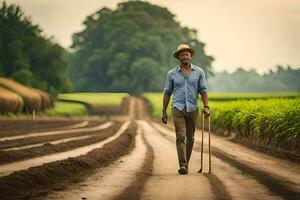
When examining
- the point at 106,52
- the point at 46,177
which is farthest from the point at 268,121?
the point at 106,52

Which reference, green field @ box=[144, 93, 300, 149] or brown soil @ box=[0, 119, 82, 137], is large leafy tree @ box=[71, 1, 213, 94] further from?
green field @ box=[144, 93, 300, 149]

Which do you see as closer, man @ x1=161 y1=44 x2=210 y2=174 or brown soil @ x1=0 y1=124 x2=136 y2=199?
brown soil @ x1=0 y1=124 x2=136 y2=199

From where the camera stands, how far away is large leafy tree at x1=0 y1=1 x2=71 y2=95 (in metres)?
59.8

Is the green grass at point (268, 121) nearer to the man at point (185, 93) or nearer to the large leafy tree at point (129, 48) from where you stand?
the man at point (185, 93)

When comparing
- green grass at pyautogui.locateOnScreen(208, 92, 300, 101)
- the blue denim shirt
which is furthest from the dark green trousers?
green grass at pyautogui.locateOnScreen(208, 92, 300, 101)

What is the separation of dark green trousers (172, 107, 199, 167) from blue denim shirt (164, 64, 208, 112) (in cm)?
12

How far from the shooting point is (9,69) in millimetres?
61500

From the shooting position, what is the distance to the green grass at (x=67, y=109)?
5879 centimetres

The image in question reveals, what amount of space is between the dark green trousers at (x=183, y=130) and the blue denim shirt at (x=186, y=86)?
0.12m

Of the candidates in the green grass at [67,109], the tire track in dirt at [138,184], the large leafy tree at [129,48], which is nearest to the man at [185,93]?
the tire track in dirt at [138,184]

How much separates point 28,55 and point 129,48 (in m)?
38.7

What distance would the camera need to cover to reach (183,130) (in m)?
11.4

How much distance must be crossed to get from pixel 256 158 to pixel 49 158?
4955 millimetres

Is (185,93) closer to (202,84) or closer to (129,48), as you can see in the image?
(202,84)
